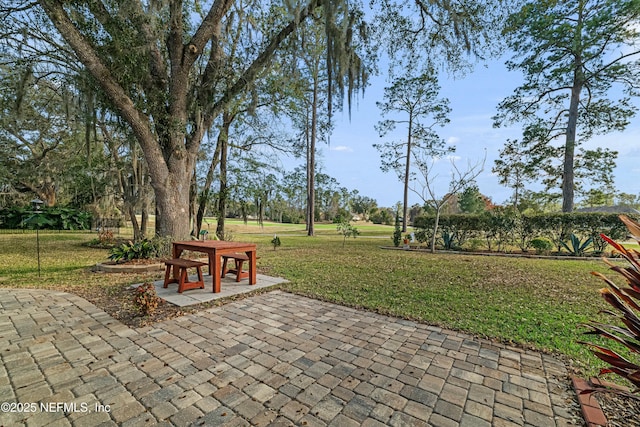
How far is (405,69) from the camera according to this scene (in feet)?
26.6

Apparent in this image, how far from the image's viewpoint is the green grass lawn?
9.63 feet

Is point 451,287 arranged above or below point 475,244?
below

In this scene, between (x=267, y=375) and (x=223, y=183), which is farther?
(x=223, y=183)

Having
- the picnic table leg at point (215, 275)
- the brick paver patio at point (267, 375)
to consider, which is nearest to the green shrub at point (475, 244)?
the brick paver patio at point (267, 375)

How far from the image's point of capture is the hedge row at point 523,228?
7898 millimetres

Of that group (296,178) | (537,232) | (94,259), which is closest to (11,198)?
(94,259)

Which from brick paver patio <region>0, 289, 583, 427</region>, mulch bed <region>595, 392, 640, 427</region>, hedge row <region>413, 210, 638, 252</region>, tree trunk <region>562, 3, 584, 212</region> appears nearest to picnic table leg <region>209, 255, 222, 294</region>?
brick paver patio <region>0, 289, 583, 427</region>

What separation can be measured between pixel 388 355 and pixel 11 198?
75.4 feet

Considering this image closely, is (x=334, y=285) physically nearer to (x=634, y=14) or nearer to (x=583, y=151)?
(x=634, y=14)

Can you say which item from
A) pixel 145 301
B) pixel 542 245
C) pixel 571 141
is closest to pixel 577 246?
pixel 542 245

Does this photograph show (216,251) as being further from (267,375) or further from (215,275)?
(267,375)

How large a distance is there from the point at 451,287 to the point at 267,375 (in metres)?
3.68

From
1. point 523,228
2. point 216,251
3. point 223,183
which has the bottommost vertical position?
point 216,251

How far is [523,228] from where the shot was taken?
870 cm
